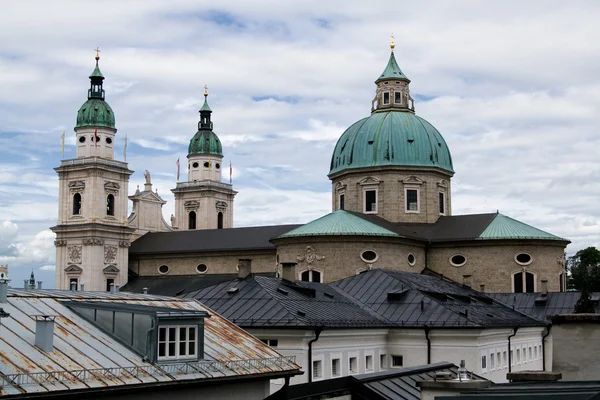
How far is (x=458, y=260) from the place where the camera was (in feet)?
220

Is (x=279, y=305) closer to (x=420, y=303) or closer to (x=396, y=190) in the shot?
(x=420, y=303)

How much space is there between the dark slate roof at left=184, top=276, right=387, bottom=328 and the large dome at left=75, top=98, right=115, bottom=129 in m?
54.1

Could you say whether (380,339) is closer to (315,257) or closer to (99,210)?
(315,257)

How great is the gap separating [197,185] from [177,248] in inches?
998

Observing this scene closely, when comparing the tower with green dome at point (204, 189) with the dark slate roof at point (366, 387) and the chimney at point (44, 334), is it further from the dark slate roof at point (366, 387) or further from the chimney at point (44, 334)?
the chimney at point (44, 334)

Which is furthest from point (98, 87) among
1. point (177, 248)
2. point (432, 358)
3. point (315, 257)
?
→ point (432, 358)

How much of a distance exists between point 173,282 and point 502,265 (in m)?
32.0

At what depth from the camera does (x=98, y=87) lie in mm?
93188

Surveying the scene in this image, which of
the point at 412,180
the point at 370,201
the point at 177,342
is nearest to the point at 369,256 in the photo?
the point at 370,201

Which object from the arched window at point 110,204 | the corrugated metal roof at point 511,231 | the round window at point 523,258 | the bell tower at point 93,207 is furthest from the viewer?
the arched window at point 110,204

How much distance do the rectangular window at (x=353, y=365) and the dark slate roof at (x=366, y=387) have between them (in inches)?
555

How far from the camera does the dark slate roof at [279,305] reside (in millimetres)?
34469

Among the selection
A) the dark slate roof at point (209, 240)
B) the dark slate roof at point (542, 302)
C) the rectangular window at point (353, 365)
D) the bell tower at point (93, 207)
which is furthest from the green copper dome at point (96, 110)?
the rectangular window at point (353, 365)

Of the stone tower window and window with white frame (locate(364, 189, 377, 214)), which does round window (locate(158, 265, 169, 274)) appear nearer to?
the stone tower window
